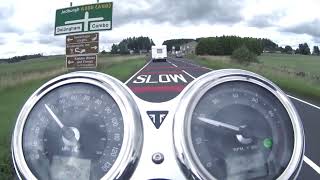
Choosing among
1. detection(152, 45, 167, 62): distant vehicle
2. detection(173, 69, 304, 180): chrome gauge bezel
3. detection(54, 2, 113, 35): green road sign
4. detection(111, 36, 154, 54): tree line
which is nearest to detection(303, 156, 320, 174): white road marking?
detection(111, 36, 154, 54): tree line

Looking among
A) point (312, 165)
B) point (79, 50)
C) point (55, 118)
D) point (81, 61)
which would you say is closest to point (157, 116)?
point (55, 118)

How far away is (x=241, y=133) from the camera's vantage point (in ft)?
6.27

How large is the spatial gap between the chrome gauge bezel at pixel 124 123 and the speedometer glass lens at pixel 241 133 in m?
0.22

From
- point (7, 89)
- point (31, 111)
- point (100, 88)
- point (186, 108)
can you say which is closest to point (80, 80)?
point (100, 88)

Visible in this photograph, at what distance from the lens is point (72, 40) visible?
12258 millimetres

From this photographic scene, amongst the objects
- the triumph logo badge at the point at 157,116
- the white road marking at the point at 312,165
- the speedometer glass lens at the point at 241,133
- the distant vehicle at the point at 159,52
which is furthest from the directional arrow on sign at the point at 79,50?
the distant vehicle at the point at 159,52

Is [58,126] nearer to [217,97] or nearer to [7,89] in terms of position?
[217,97]

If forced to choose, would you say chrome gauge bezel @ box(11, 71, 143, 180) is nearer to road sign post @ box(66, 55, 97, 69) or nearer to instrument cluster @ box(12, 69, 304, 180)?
instrument cluster @ box(12, 69, 304, 180)

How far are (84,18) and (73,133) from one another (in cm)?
1027

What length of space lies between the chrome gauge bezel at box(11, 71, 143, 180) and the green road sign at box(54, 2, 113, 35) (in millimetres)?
9415

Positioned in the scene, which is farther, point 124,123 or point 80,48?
point 80,48

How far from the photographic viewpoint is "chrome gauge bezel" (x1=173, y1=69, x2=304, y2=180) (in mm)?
1800

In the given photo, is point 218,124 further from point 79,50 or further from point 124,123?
point 79,50

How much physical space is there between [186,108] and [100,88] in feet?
1.21
